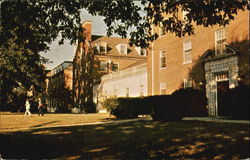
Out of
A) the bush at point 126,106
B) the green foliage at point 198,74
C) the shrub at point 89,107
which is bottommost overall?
the shrub at point 89,107

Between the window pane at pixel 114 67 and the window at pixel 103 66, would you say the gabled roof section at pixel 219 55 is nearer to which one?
the window at pixel 103 66

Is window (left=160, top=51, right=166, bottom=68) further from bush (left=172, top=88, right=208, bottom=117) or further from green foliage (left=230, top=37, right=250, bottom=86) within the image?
green foliage (left=230, top=37, right=250, bottom=86)

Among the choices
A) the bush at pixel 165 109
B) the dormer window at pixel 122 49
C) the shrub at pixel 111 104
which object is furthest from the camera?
the dormer window at pixel 122 49

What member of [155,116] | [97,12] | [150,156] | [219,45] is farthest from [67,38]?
[219,45]

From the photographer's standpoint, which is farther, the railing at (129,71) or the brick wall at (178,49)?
the railing at (129,71)

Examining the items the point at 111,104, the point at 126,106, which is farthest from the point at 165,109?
the point at 111,104

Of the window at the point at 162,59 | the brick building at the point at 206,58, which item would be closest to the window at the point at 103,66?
the brick building at the point at 206,58

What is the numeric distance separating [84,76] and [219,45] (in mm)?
28276

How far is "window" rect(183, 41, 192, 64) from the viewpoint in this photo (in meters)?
20.4

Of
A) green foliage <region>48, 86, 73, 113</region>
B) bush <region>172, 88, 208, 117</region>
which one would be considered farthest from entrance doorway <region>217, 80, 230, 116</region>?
green foliage <region>48, 86, 73, 113</region>

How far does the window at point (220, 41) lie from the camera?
56.4 feet

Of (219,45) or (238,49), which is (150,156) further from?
(219,45)

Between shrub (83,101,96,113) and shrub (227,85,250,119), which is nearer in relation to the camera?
shrub (227,85,250,119)

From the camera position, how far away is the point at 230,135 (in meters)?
8.00
